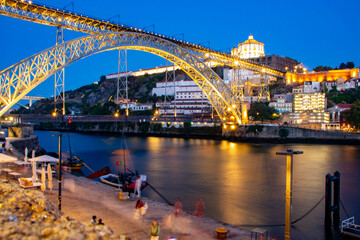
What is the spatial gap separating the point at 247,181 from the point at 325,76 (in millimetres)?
77101

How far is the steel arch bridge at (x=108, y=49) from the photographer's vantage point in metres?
27.3

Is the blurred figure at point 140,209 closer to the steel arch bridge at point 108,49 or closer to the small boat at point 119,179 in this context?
the small boat at point 119,179

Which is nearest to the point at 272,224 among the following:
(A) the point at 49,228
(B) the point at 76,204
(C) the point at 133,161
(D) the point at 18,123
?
(B) the point at 76,204

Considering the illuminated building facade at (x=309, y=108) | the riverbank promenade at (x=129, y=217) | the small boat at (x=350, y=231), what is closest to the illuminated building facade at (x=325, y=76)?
the illuminated building facade at (x=309, y=108)

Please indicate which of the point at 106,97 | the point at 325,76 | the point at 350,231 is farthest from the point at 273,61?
the point at 350,231

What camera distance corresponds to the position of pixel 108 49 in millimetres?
35000

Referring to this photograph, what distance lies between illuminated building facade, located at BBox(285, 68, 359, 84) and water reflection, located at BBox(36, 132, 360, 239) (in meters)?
52.3

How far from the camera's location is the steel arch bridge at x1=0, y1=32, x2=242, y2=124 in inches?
1074

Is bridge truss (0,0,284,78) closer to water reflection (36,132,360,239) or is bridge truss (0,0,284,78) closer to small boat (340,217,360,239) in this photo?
water reflection (36,132,360,239)

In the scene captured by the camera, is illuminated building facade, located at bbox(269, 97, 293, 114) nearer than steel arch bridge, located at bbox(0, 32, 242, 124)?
No

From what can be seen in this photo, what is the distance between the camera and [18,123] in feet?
121

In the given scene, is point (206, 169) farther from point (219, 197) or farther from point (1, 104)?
point (1, 104)

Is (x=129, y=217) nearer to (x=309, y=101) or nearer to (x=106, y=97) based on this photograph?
(x=309, y=101)

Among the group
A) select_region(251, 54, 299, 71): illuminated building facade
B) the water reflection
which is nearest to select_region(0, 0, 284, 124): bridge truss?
the water reflection
